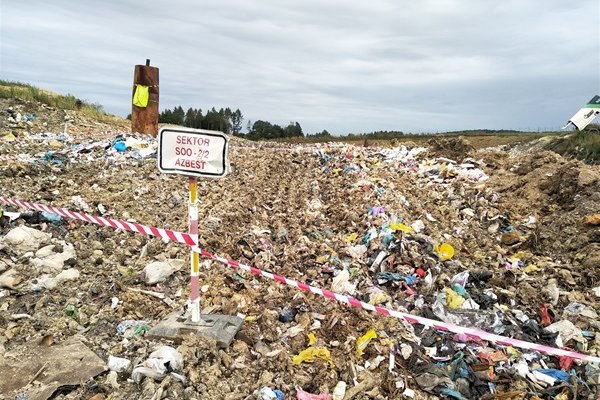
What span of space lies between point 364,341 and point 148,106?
960 centimetres

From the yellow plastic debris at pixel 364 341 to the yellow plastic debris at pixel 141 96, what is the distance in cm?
932

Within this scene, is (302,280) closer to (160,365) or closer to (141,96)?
(160,365)

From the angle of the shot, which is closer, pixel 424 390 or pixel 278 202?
pixel 424 390

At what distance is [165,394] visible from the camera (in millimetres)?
2795

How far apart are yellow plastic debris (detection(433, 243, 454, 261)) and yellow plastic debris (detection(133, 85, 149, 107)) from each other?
8.42 meters

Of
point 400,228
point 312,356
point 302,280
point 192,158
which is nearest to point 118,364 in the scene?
point 312,356

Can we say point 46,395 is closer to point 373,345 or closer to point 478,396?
point 373,345

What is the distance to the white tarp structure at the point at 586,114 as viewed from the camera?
13102 millimetres

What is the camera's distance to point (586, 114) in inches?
525

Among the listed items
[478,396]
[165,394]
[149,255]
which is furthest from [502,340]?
[149,255]

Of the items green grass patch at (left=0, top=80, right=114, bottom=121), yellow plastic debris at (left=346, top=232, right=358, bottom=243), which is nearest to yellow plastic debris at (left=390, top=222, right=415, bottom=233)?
yellow plastic debris at (left=346, top=232, right=358, bottom=243)

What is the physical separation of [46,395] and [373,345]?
238cm

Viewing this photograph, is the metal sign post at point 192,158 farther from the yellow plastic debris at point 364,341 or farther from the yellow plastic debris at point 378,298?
the yellow plastic debris at point 378,298

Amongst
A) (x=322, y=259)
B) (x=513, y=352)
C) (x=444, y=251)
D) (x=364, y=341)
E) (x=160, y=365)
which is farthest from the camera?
(x=444, y=251)
